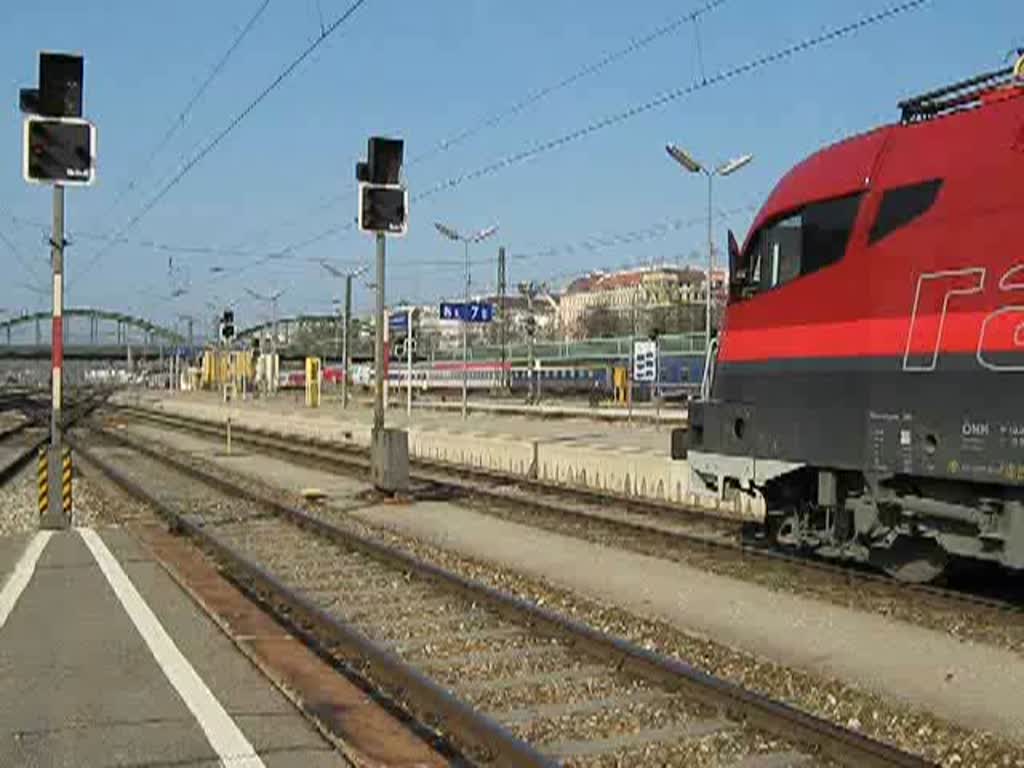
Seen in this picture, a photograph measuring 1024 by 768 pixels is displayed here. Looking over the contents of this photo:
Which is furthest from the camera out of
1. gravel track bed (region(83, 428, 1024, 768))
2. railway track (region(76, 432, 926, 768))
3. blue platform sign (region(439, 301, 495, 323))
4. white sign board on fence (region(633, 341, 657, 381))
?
blue platform sign (region(439, 301, 495, 323))

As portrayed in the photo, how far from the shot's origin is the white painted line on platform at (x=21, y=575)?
34.7 ft

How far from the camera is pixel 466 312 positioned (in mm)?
45969

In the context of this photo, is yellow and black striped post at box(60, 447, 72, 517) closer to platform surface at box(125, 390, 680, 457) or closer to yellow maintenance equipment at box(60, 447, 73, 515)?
yellow maintenance equipment at box(60, 447, 73, 515)

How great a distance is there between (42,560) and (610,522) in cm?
733

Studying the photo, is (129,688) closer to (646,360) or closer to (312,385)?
(646,360)

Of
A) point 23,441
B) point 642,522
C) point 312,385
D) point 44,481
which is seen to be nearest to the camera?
point 44,481

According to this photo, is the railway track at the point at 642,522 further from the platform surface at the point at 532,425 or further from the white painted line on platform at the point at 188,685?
the white painted line on platform at the point at 188,685

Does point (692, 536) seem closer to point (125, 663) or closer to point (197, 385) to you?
point (125, 663)

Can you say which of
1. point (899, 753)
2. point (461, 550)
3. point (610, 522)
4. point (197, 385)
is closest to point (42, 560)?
point (461, 550)

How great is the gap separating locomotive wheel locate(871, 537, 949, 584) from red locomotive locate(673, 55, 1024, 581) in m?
0.01

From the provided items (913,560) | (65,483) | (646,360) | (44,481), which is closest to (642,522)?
(913,560)

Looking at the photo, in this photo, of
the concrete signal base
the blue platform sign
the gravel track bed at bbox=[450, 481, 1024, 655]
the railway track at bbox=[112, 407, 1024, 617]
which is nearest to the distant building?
the blue platform sign

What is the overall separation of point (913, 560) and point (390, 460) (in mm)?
10952

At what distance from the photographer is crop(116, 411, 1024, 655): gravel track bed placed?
1010cm
